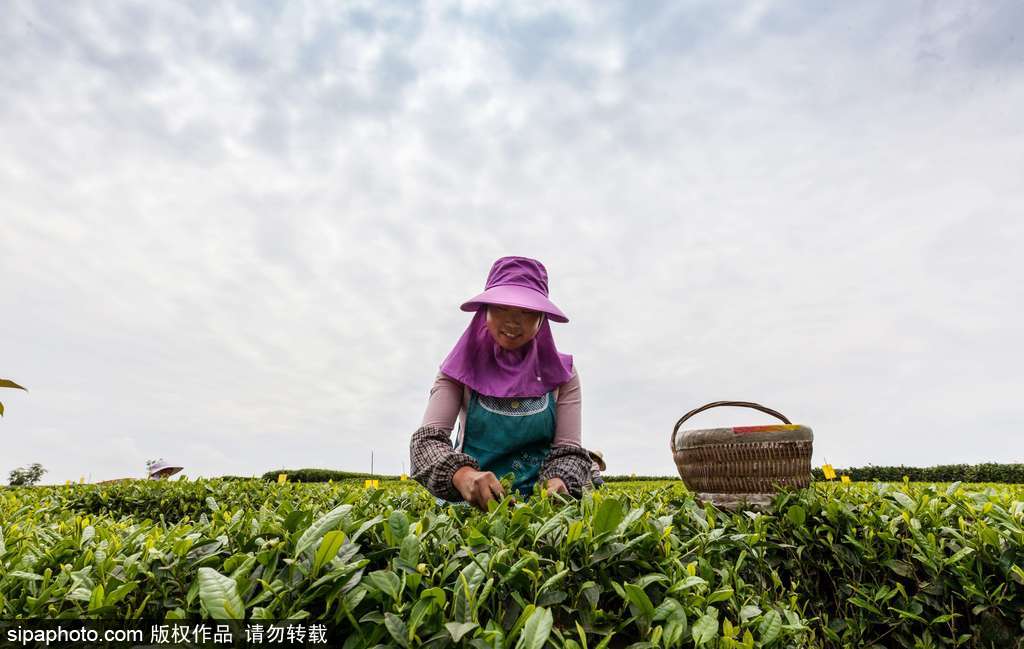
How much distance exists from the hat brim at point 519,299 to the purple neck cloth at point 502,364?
0.53ft

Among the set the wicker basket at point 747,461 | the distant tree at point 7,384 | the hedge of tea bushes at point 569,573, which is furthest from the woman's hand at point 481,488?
the distant tree at point 7,384

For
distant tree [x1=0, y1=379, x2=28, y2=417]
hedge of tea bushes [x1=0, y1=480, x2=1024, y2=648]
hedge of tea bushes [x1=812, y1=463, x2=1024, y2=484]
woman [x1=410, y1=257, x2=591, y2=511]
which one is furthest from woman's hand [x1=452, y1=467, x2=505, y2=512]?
hedge of tea bushes [x1=812, y1=463, x2=1024, y2=484]

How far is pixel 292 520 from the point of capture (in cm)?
183

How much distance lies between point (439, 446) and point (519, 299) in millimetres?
774

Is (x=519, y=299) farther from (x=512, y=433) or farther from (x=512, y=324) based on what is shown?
(x=512, y=433)

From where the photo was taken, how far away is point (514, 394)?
3162 millimetres

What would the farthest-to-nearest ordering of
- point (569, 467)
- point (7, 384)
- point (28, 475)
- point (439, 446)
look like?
point (28, 475) → point (569, 467) → point (439, 446) → point (7, 384)

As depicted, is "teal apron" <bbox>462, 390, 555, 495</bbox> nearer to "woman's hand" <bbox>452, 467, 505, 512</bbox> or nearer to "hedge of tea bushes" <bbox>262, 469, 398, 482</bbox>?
"woman's hand" <bbox>452, 467, 505, 512</bbox>

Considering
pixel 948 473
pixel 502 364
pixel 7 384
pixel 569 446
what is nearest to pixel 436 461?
pixel 502 364

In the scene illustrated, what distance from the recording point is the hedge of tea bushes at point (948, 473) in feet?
42.3

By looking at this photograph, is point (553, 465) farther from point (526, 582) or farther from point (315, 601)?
point (315, 601)

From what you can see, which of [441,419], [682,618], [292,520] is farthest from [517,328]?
[682,618]

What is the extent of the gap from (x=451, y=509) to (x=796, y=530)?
1.46 meters

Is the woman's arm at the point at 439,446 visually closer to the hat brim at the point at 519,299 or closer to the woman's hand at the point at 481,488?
the woman's hand at the point at 481,488
